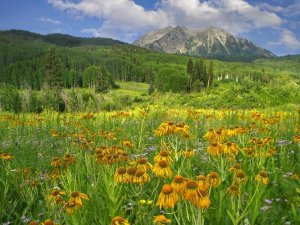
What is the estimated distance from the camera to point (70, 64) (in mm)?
182375

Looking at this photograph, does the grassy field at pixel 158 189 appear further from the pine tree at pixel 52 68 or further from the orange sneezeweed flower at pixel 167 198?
the pine tree at pixel 52 68

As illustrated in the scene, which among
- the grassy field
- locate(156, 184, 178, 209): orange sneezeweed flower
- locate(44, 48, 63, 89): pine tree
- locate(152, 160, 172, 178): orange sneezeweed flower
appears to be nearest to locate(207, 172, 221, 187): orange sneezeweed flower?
the grassy field

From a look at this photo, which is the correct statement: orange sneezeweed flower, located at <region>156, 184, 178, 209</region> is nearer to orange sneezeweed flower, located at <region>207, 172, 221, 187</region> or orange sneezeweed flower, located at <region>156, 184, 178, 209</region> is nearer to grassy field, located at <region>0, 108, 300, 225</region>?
grassy field, located at <region>0, 108, 300, 225</region>

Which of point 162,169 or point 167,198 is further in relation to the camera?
point 162,169

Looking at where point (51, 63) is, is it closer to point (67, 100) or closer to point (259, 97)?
point (259, 97)

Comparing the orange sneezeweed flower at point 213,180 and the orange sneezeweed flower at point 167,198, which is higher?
the orange sneezeweed flower at point 167,198

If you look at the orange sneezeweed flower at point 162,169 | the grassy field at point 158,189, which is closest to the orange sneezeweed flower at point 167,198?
the grassy field at point 158,189

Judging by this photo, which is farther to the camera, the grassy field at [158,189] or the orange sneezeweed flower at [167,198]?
the grassy field at [158,189]

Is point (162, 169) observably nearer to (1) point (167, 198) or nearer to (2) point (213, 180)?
(2) point (213, 180)

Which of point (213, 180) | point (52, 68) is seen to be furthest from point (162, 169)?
point (52, 68)

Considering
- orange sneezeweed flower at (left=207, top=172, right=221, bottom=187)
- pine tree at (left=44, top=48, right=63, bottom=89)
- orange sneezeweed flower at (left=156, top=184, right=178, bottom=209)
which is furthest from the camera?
pine tree at (left=44, top=48, right=63, bottom=89)

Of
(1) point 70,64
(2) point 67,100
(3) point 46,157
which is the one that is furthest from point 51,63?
(1) point 70,64

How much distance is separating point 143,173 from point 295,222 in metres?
1.39

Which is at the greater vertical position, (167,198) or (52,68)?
(167,198)
